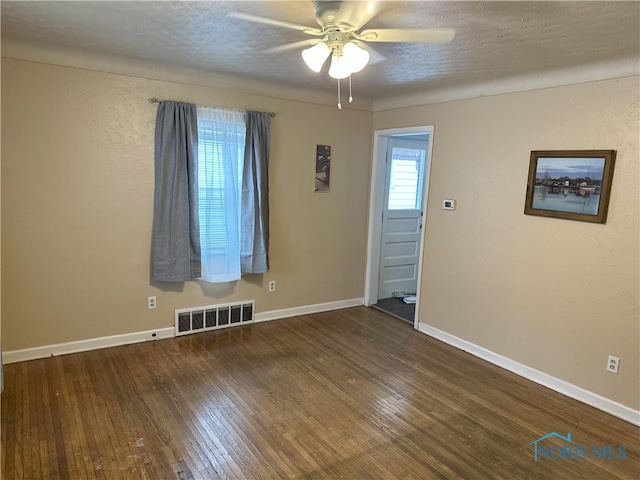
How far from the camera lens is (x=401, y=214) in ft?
17.2

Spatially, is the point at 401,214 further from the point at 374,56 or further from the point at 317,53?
the point at 317,53

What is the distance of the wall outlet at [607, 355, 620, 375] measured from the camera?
2928 millimetres

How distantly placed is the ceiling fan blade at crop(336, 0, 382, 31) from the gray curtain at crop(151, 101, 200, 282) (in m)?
2.04

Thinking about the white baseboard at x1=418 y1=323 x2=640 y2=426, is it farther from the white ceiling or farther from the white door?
the white ceiling

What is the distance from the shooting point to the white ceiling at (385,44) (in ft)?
6.87

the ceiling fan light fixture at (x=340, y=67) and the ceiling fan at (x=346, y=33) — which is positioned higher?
the ceiling fan at (x=346, y=33)

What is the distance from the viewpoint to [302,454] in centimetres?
239

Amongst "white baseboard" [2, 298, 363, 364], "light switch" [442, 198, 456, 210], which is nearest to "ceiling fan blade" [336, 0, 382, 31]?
"light switch" [442, 198, 456, 210]

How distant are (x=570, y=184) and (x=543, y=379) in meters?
1.54

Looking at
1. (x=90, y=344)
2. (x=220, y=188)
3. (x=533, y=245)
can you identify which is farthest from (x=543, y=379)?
(x=90, y=344)

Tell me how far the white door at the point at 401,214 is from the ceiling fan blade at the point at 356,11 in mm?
2891

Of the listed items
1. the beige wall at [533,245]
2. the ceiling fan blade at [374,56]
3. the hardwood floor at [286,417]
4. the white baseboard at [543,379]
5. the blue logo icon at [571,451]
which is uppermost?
the ceiling fan blade at [374,56]

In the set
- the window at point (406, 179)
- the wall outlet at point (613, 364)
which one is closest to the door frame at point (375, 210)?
the window at point (406, 179)

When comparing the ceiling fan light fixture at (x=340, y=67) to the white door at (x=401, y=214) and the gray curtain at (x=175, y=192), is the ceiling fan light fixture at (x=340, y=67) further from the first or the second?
the white door at (x=401, y=214)
